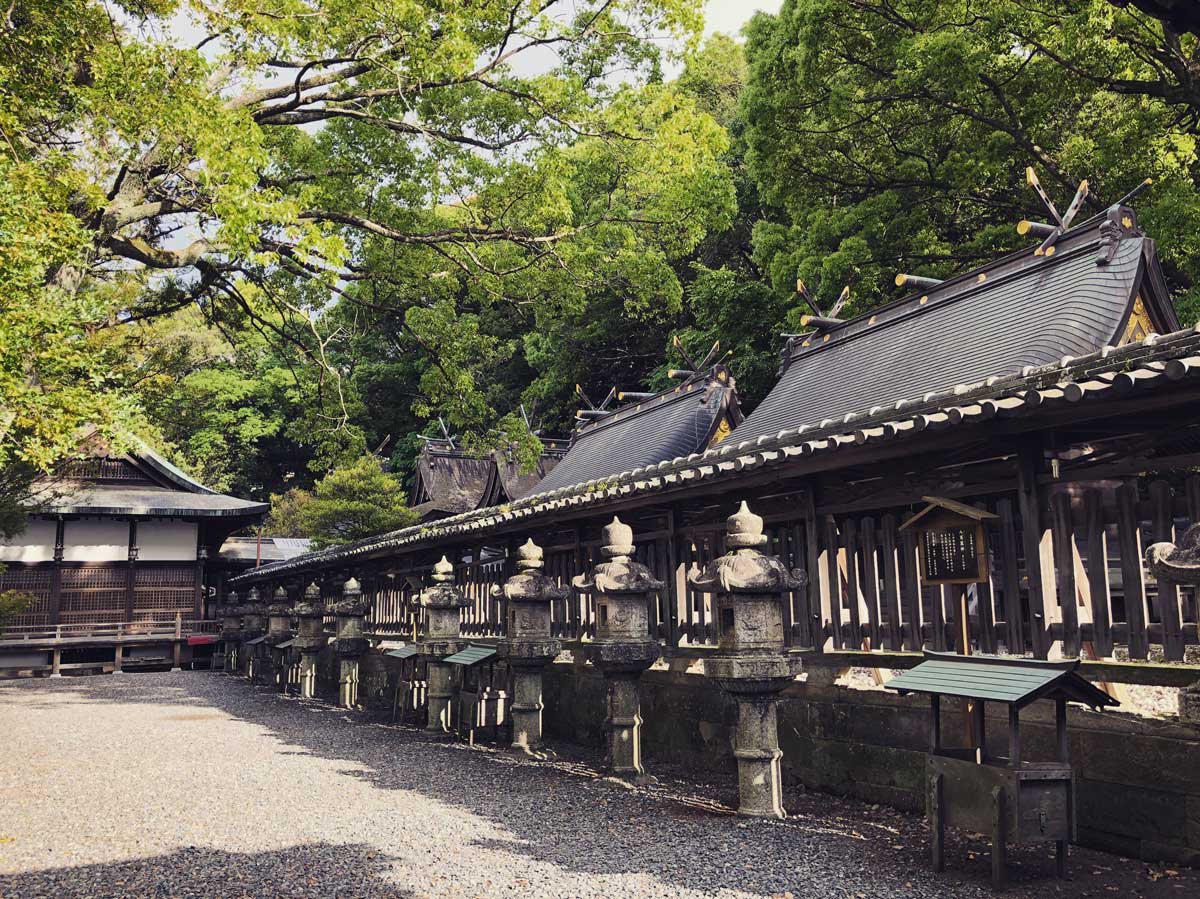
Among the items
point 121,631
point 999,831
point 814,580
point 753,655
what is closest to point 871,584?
point 814,580

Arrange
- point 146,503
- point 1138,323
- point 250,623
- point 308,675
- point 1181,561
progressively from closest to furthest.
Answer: point 1181,561
point 1138,323
point 308,675
point 250,623
point 146,503

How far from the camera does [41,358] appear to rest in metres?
8.45

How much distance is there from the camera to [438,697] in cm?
1384

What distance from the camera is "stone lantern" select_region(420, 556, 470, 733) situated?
1353 centimetres

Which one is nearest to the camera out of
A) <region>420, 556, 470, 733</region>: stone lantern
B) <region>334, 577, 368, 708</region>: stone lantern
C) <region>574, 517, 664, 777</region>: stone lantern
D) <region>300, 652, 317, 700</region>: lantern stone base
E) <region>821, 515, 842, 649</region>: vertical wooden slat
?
<region>821, 515, 842, 649</region>: vertical wooden slat

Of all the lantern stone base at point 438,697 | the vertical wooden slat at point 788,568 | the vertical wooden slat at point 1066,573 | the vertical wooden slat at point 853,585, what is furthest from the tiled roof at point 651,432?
the vertical wooden slat at point 1066,573

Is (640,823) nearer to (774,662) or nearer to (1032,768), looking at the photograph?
(774,662)

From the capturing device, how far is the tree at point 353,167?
9828 millimetres

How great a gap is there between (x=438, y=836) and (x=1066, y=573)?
5.09 m

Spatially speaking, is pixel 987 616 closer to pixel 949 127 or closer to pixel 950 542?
pixel 950 542

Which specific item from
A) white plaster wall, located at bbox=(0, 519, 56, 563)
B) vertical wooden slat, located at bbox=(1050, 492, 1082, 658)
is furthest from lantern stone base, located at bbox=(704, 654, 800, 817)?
white plaster wall, located at bbox=(0, 519, 56, 563)

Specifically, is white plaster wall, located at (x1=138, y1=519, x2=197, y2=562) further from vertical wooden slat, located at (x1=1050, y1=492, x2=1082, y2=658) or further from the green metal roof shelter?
vertical wooden slat, located at (x1=1050, y1=492, x2=1082, y2=658)

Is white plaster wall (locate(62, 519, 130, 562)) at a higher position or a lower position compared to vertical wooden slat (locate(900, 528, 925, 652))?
higher

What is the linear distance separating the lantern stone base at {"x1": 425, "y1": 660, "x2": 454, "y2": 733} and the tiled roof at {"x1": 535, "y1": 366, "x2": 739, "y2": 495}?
6171mm
